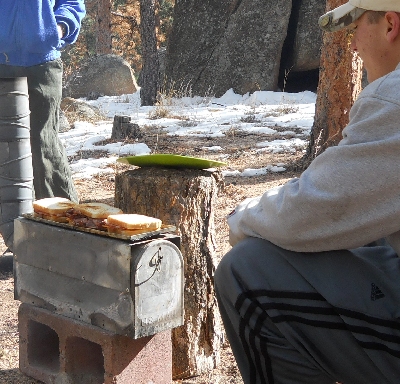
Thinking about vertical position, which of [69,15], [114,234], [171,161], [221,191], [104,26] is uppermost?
[104,26]

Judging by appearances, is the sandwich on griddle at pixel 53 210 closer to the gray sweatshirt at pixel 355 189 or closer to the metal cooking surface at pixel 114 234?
the metal cooking surface at pixel 114 234

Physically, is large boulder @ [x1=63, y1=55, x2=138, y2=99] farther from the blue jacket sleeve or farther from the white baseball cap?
the white baseball cap

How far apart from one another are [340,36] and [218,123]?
3.65 meters

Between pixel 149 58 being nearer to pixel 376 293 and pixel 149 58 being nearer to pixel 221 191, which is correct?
pixel 221 191

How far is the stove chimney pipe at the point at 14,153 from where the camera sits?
12.2 feet

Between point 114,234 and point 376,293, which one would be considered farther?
point 114,234

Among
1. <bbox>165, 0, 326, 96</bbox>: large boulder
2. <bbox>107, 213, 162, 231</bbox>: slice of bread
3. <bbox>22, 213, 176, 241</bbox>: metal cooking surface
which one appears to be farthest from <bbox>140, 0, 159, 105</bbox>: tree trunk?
<bbox>107, 213, 162, 231</bbox>: slice of bread

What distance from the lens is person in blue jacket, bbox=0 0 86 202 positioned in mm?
3721

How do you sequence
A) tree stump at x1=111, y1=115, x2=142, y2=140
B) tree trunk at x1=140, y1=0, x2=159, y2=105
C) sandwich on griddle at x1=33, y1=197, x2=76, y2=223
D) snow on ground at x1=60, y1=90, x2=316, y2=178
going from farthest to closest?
tree trunk at x1=140, y1=0, x2=159, y2=105, tree stump at x1=111, y1=115, x2=142, y2=140, snow on ground at x1=60, y1=90, x2=316, y2=178, sandwich on griddle at x1=33, y1=197, x2=76, y2=223

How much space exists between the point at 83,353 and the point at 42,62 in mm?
1882

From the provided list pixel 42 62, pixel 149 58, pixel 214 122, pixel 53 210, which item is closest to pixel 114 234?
pixel 53 210

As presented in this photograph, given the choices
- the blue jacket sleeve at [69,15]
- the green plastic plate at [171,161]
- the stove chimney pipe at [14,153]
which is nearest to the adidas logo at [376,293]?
the green plastic plate at [171,161]

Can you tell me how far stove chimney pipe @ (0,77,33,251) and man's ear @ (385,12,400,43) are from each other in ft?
7.78

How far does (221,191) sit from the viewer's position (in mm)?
5988
